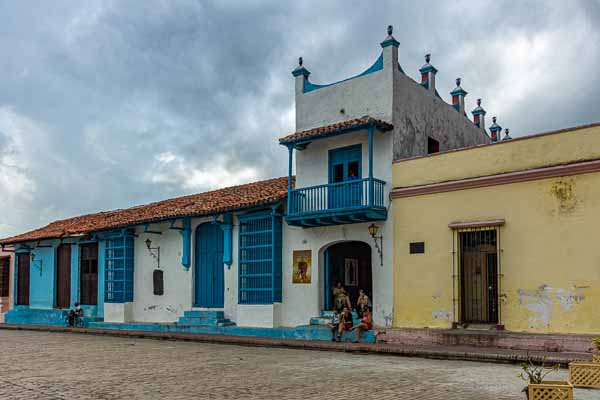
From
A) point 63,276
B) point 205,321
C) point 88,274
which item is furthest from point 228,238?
point 63,276

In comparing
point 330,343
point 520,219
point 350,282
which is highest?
point 520,219

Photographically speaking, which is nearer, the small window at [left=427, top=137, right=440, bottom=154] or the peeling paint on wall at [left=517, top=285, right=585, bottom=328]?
the peeling paint on wall at [left=517, top=285, right=585, bottom=328]

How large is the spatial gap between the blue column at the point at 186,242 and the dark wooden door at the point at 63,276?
22.5ft

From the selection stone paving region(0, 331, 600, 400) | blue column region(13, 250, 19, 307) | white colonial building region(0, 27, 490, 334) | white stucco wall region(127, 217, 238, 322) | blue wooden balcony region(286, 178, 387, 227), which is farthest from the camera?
blue column region(13, 250, 19, 307)

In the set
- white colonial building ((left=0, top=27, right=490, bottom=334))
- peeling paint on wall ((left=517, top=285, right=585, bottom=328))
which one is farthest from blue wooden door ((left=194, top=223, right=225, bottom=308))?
peeling paint on wall ((left=517, top=285, right=585, bottom=328))

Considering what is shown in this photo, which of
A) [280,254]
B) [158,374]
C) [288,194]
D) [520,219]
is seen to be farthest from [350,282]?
[158,374]

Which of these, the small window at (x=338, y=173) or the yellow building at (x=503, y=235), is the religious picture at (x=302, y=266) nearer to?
the small window at (x=338, y=173)

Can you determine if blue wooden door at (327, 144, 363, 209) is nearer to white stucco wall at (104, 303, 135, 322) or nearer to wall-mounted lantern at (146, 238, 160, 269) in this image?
wall-mounted lantern at (146, 238, 160, 269)

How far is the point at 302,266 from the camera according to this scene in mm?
17562

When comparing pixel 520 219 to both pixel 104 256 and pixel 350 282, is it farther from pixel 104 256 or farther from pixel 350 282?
pixel 104 256

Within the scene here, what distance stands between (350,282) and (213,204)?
494 centimetres

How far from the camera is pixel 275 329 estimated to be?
17.1m

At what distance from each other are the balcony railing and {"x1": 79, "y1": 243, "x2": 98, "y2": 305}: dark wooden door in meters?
10.5

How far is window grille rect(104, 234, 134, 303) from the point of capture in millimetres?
22328
